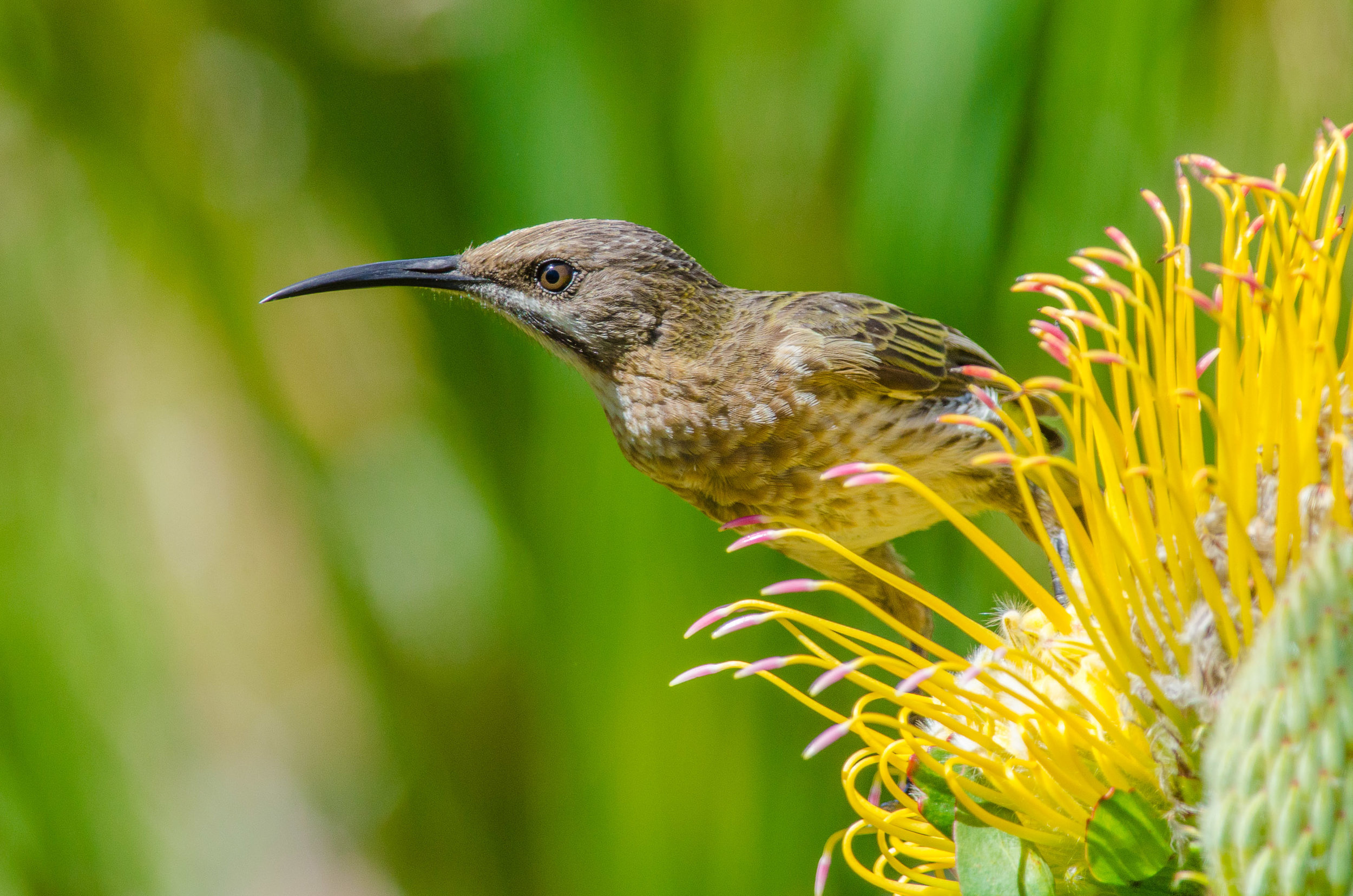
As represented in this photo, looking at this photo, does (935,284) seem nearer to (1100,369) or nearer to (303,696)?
(1100,369)

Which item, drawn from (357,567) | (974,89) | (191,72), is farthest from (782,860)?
(191,72)

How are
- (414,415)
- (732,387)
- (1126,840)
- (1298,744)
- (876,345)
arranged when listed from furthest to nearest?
(414,415) → (876,345) → (732,387) → (1126,840) → (1298,744)

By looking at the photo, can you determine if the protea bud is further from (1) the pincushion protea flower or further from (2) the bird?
(2) the bird

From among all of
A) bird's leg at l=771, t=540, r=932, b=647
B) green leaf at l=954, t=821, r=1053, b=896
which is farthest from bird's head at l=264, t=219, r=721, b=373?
green leaf at l=954, t=821, r=1053, b=896

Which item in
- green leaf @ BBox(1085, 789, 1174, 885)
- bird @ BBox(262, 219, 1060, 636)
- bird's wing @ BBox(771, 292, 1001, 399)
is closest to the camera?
green leaf @ BBox(1085, 789, 1174, 885)

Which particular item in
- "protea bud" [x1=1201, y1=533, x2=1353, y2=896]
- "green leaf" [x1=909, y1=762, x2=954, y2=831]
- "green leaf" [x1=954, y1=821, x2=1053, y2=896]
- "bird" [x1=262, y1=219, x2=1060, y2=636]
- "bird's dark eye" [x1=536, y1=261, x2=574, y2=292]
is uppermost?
"bird's dark eye" [x1=536, y1=261, x2=574, y2=292]

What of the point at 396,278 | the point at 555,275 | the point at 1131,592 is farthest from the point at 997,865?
the point at 396,278

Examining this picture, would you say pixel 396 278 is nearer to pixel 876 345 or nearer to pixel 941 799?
pixel 876 345
